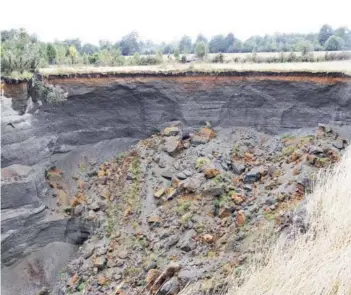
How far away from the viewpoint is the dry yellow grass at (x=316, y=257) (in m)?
5.01

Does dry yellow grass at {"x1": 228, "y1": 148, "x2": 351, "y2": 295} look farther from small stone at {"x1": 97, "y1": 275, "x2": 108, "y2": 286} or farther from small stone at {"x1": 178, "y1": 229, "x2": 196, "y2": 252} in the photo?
small stone at {"x1": 97, "y1": 275, "x2": 108, "y2": 286}

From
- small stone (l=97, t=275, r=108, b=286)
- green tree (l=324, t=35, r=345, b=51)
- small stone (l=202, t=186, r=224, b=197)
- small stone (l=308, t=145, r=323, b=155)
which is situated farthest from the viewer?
green tree (l=324, t=35, r=345, b=51)

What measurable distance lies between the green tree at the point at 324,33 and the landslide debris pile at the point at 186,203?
16.6m

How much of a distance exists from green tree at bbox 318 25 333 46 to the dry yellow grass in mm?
20742

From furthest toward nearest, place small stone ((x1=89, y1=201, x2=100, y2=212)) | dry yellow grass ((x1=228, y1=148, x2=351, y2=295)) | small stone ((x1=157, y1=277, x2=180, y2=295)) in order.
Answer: small stone ((x1=89, y1=201, x2=100, y2=212)), small stone ((x1=157, y1=277, x2=180, y2=295)), dry yellow grass ((x1=228, y1=148, x2=351, y2=295))

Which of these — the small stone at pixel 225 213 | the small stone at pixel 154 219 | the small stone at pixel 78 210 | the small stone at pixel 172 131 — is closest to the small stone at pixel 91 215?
the small stone at pixel 78 210

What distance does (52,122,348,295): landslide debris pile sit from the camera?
7934mm

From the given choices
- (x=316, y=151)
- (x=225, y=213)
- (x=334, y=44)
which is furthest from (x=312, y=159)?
(x=334, y=44)

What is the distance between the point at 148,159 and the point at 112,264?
Answer: 351 centimetres

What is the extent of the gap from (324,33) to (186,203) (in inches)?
819

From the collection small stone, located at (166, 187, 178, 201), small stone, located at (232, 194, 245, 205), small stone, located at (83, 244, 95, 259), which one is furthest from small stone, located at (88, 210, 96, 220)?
small stone, located at (232, 194, 245, 205)

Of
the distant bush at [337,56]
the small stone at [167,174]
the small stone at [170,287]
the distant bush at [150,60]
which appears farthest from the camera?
the distant bush at [150,60]

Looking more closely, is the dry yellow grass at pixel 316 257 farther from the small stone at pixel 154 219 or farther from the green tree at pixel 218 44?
the green tree at pixel 218 44

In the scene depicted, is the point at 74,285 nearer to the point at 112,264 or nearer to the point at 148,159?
the point at 112,264
